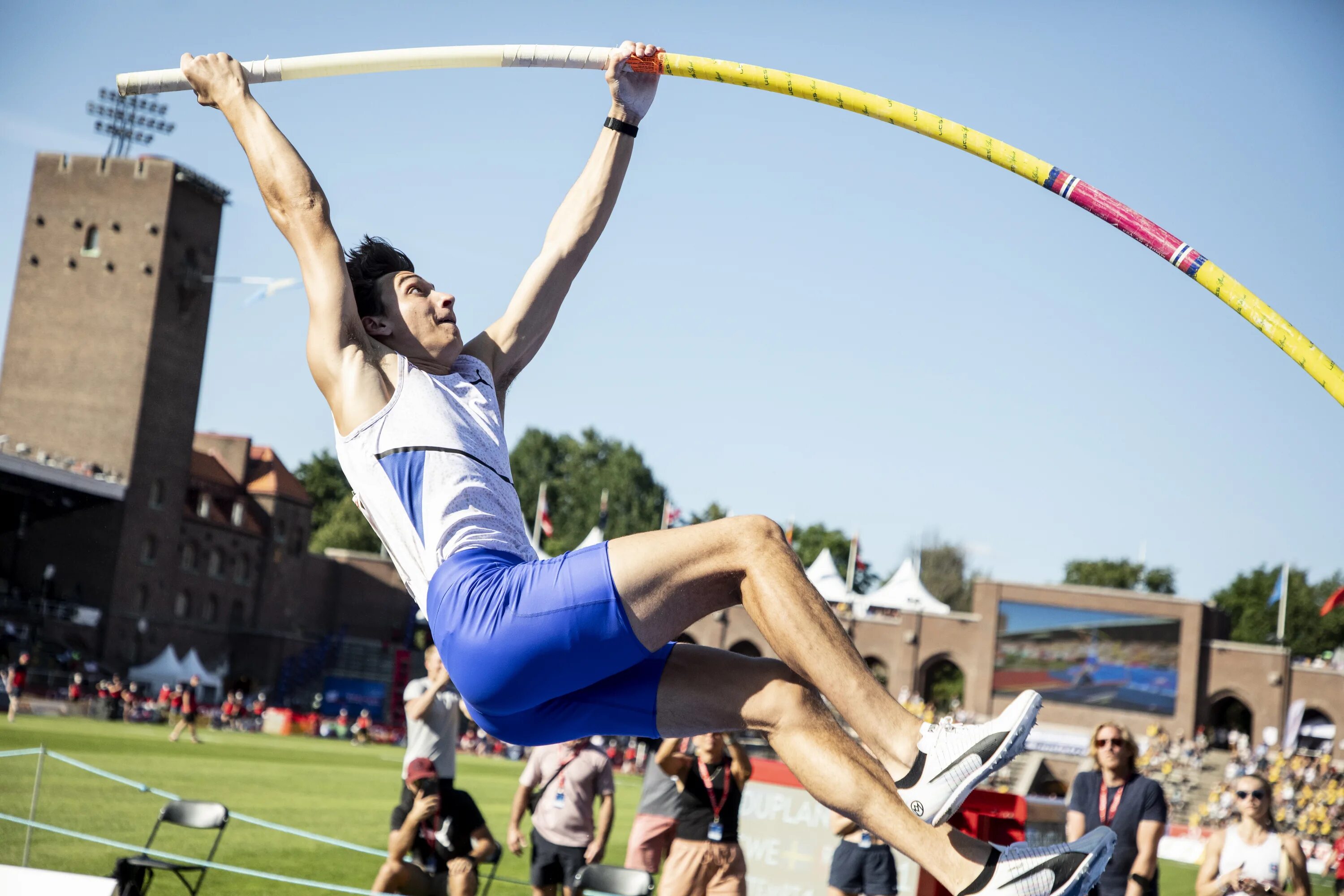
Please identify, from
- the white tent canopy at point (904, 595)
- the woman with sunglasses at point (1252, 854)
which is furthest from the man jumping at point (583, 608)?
the white tent canopy at point (904, 595)

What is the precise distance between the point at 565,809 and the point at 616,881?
Answer: 1138 mm

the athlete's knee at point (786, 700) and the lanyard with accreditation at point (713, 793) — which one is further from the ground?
the athlete's knee at point (786, 700)

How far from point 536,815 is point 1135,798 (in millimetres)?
4702

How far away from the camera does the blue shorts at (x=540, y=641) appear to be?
341 centimetres

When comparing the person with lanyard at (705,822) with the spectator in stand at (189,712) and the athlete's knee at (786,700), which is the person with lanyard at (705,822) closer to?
the athlete's knee at (786,700)

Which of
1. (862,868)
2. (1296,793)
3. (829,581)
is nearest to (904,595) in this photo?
(829,581)

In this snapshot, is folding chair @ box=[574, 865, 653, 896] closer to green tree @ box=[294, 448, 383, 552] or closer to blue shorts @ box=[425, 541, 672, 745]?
blue shorts @ box=[425, 541, 672, 745]

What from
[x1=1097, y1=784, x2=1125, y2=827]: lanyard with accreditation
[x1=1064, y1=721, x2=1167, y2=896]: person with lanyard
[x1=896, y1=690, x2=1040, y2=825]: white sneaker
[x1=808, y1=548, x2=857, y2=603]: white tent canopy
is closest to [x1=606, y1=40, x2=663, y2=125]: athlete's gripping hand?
[x1=896, y1=690, x2=1040, y2=825]: white sneaker

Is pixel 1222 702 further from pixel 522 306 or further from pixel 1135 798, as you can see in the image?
pixel 522 306

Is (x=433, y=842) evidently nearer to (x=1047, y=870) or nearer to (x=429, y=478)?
(x=429, y=478)

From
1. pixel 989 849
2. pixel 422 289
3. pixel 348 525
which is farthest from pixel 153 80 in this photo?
pixel 348 525

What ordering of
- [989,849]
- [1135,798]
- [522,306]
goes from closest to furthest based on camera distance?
[989,849]
[522,306]
[1135,798]

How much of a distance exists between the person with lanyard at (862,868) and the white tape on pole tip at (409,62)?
672 centimetres

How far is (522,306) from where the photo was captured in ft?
16.0
